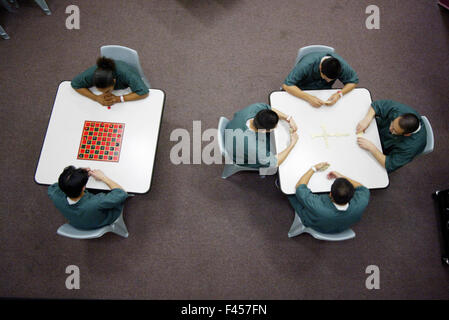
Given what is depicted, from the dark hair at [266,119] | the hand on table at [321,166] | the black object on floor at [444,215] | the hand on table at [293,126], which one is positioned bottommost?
the black object on floor at [444,215]

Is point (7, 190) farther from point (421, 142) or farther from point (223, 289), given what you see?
point (421, 142)

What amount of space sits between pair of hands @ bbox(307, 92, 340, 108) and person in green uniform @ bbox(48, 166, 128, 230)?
4.89 ft

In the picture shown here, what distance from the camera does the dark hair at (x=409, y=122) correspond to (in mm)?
1826

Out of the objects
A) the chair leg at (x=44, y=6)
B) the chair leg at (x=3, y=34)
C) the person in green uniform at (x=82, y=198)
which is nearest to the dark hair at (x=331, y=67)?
the person in green uniform at (x=82, y=198)

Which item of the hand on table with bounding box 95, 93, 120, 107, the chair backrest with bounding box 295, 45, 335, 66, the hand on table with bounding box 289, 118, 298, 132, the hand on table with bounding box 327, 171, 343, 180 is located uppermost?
the chair backrest with bounding box 295, 45, 335, 66

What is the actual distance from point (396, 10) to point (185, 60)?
257cm

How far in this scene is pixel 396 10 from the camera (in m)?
3.26

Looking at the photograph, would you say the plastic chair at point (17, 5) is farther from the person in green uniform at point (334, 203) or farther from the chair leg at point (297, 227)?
the chair leg at point (297, 227)

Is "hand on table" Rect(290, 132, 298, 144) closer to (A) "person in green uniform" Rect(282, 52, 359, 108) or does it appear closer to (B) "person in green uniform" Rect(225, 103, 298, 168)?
(B) "person in green uniform" Rect(225, 103, 298, 168)

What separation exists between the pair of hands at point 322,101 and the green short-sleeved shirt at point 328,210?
64cm

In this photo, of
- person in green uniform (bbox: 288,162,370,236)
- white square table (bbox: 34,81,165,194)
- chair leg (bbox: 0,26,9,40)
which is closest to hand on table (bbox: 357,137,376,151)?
person in green uniform (bbox: 288,162,370,236)

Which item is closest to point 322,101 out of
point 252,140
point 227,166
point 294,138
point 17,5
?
point 294,138

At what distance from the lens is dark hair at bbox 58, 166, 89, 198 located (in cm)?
166

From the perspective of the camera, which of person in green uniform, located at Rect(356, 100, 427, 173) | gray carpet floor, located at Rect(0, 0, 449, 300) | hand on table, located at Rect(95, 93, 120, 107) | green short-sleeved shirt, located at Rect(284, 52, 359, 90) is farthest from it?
gray carpet floor, located at Rect(0, 0, 449, 300)
